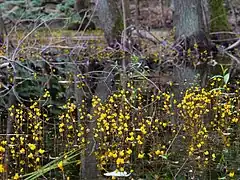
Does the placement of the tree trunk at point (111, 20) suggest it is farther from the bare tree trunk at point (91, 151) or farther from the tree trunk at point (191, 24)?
the bare tree trunk at point (91, 151)

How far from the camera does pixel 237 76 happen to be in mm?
10703

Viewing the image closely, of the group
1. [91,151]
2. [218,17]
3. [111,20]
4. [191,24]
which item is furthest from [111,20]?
[91,151]

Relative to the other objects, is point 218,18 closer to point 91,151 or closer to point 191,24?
point 191,24

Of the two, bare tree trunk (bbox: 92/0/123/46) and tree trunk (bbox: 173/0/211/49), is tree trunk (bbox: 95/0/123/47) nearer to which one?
bare tree trunk (bbox: 92/0/123/46)

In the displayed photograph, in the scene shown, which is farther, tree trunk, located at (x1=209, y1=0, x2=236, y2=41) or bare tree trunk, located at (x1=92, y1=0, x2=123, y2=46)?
tree trunk, located at (x1=209, y1=0, x2=236, y2=41)

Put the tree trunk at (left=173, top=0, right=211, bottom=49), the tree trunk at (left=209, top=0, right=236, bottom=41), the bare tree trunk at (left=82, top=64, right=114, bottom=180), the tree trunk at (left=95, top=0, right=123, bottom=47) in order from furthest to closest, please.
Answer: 1. the tree trunk at (left=209, top=0, right=236, bottom=41)
2. the tree trunk at (left=95, top=0, right=123, bottom=47)
3. the tree trunk at (left=173, top=0, right=211, bottom=49)
4. the bare tree trunk at (left=82, top=64, right=114, bottom=180)

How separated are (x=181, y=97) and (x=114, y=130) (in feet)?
8.22

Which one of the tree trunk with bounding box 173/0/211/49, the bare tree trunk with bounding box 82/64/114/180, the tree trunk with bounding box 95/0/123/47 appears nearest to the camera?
the bare tree trunk with bounding box 82/64/114/180

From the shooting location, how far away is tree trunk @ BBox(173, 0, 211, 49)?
13.9 m

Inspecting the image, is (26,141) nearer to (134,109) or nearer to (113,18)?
(134,109)

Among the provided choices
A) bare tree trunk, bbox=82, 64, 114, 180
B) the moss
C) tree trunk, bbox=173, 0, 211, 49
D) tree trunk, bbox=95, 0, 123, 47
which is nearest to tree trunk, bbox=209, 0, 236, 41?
the moss

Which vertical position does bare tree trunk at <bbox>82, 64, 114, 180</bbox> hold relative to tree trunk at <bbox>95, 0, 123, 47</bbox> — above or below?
below

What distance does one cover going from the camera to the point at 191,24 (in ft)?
45.5

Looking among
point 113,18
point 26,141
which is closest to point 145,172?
point 26,141
